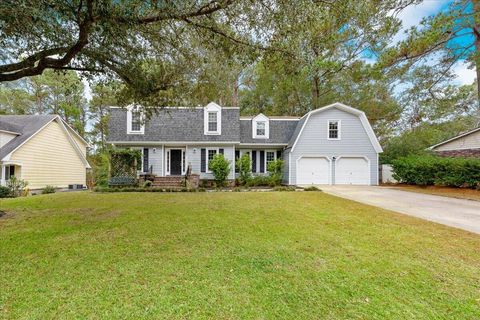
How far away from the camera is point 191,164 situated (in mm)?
16500

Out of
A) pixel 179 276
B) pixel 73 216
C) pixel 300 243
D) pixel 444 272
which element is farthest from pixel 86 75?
pixel 444 272

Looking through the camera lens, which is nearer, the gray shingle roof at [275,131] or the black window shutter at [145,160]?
the black window shutter at [145,160]

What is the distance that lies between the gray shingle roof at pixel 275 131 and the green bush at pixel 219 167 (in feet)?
8.96

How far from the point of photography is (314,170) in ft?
53.9

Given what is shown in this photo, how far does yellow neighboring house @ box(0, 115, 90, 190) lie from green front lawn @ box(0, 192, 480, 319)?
13.2 meters

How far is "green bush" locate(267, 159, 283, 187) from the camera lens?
1645 centimetres

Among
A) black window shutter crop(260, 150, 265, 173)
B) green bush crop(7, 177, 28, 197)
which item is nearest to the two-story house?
black window shutter crop(260, 150, 265, 173)

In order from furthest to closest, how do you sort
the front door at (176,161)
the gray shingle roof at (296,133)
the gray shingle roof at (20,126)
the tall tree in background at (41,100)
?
the tall tree in background at (41,100) < the front door at (176,161) < the gray shingle roof at (296,133) < the gray shingle roof at (20,126)

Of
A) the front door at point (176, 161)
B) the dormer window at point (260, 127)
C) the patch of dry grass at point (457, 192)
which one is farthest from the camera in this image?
the dormer window at point (260, 127)

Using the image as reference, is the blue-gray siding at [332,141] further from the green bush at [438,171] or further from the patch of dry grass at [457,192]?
the patch of dry grass at [457,192]

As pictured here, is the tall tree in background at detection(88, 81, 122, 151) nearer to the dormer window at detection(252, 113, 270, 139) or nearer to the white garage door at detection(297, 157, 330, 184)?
the dormer window at detection(252, 113, 270, 139)

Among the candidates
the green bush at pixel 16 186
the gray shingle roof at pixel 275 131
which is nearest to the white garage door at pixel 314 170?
the gray shingle roof at pixel 275 131

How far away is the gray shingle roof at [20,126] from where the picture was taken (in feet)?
49.3

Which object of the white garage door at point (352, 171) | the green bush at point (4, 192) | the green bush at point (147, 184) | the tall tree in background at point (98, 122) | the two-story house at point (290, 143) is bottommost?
the green bush at point (4, 192)
